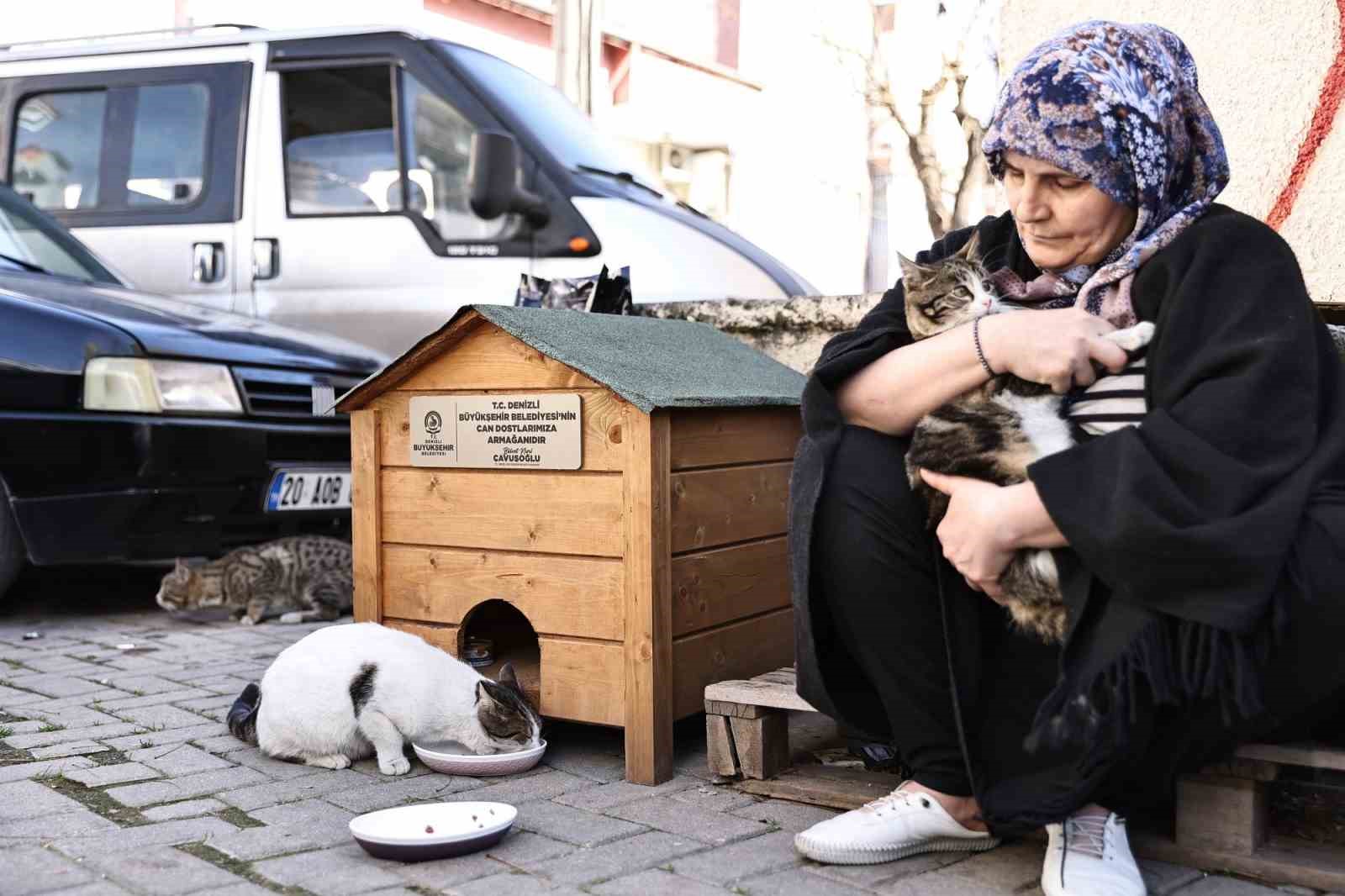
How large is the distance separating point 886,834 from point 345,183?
4.72 metres

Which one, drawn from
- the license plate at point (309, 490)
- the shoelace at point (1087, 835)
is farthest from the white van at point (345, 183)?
the shoelace at point (1087, 835)

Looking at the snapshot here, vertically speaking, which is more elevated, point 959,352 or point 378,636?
point 959,352

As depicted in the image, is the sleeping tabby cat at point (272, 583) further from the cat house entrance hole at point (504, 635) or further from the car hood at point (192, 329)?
the cat house entrance hole at point (504, 635)

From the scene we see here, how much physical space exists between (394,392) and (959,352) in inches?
63.8

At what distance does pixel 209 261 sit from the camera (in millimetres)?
6195

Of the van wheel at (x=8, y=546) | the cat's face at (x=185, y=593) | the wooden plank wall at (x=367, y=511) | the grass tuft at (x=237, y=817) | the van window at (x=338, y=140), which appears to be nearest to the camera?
the grass tuft at (x=237, y=817)

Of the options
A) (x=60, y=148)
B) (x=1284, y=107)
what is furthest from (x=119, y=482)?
(x=1284, y=107)

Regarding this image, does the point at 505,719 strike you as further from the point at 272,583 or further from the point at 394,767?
the point at 272,583

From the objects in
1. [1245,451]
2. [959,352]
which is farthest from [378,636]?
[1245,451]

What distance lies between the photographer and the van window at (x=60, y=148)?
6.55m

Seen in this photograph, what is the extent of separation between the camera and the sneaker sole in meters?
2.29

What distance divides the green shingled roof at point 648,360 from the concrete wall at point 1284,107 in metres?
1.49

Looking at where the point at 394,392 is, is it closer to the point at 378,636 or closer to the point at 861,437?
the point at 378,636

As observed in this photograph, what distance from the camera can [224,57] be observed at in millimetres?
6250
